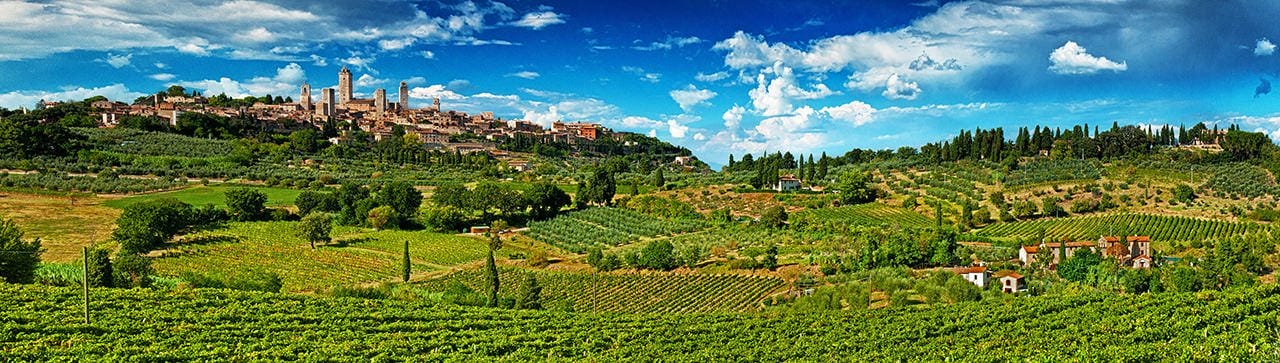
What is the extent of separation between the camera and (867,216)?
60.7 meters

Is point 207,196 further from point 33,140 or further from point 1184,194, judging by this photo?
point 1184,194

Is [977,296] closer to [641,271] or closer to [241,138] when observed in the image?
[641,271]

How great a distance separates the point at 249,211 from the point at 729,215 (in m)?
35.0

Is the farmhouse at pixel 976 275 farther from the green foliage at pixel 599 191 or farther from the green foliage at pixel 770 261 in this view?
the green foliage at pixel 599 191

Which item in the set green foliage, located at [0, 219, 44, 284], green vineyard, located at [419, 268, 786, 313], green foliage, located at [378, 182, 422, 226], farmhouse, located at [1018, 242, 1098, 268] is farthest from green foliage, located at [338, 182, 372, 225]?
farmhouse, located at [1018, 242, 1098, 268]

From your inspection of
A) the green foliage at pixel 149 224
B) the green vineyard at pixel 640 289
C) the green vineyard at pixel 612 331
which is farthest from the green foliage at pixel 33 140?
the green vineyard at pixel 612 331

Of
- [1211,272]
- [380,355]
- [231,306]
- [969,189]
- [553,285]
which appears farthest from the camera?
[969,189]

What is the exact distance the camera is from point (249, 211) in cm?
5078

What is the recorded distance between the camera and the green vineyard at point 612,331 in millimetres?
16547

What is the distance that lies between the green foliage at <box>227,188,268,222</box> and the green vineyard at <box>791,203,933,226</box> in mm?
37733

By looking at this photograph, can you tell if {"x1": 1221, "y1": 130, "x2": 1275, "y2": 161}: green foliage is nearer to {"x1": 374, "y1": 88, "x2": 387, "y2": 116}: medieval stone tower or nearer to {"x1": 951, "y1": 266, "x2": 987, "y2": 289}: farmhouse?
{"x1": 951, "y1": 266, "x2": 987, "y2": 289}: farmhouse

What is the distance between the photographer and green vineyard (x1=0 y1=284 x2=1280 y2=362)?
1655cm

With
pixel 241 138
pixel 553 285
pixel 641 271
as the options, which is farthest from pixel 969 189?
pixel 241 138

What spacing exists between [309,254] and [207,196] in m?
17.6
